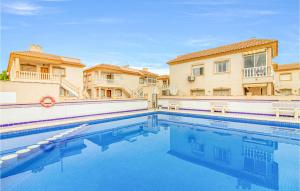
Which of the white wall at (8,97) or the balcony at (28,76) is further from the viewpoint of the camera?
the balcony at (28,76)

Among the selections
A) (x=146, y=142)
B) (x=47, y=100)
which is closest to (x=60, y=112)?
(x=47, y=100)

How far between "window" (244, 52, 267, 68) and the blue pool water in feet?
28.7

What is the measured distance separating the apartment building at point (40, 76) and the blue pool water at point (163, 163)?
155 inches

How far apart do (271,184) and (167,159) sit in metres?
3.15

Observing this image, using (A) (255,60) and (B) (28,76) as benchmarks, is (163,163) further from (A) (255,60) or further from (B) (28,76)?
(B) (28,76)

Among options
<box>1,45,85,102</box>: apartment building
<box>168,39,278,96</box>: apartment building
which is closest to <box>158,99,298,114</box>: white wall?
<box>168,39,278,96</box>: apartment building

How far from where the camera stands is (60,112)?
12.2m

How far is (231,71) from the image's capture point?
17234mm

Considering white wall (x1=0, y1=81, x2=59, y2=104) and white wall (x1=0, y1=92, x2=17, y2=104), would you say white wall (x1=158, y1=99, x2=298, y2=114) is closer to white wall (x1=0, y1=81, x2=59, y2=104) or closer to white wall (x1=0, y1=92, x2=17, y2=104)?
white wall (x1=0, y1=81, x2=59, y2=104)

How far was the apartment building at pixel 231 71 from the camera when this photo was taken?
15125mm

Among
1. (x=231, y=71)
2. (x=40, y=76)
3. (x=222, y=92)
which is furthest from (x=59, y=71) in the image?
(x=231, y=71)

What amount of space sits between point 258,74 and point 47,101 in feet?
61.6

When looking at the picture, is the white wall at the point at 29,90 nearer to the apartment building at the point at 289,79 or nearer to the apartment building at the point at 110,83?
the apartment building at the point at 110,83

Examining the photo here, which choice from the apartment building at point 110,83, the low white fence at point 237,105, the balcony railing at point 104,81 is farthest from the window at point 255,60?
the balcony railing at point 104,81
